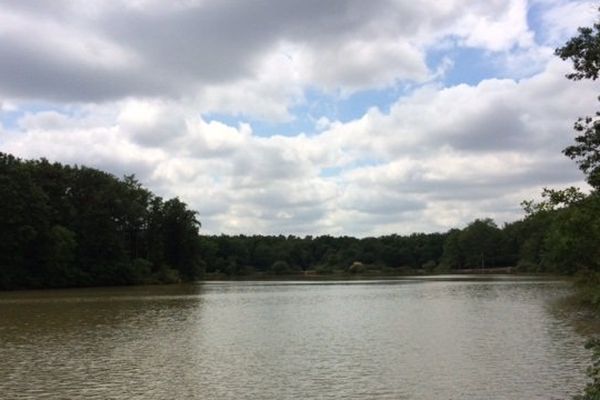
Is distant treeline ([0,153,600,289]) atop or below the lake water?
atop

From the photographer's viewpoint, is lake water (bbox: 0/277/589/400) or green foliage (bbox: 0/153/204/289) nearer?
lake water (bbox: 0/277/589/400)

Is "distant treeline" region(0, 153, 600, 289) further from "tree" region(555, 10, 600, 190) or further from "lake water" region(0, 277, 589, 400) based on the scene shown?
"tree" region(555, 10, 600, 190)

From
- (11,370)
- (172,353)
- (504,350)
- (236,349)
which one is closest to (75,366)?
(11,370)

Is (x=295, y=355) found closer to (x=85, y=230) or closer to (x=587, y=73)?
(x=587, y=73)

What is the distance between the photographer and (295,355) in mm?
23016

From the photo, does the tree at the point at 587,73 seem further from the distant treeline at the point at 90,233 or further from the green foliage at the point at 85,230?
the green foliage at the point at 85,230

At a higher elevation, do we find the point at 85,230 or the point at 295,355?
the point at 85,230

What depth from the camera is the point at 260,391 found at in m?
16.9

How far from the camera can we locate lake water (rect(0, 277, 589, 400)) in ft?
55.4

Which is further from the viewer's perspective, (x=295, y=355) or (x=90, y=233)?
(x=90, y=233)

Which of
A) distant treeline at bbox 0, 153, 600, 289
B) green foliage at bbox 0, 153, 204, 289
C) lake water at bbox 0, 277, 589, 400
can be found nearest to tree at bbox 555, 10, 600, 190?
lake water at bbox 0, 277, 589, 400

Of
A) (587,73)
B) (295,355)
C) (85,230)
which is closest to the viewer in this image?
(587,73)

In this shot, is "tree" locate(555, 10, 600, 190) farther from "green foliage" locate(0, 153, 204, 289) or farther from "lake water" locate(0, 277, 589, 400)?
"green foliage" locate(0, 153, 204, 289)

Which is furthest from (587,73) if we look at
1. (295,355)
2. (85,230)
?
(85,230)
